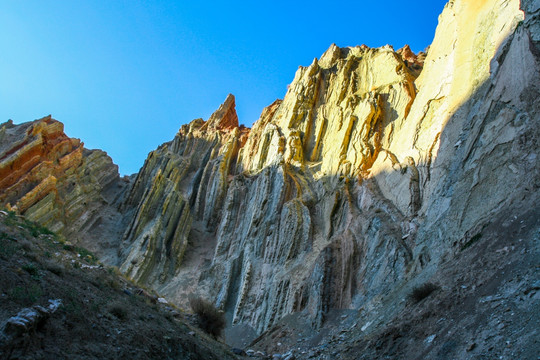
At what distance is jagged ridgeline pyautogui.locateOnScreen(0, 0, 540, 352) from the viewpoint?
16.4 metres

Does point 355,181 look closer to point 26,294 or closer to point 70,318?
point 70,318

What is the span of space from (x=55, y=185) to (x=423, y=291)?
41.7 metres

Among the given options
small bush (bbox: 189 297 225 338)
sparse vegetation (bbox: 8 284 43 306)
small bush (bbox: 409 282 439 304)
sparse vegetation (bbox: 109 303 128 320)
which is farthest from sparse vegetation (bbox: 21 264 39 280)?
small bush (bbox: 409 282 439 304)

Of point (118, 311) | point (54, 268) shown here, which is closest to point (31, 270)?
point (54, 268)

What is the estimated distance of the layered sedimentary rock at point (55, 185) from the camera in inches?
1539

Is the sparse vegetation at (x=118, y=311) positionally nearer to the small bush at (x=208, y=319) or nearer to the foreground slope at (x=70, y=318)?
the foreground slope at (x=70, y=318)

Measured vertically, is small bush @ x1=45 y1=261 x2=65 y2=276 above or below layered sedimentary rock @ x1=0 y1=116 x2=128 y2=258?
below

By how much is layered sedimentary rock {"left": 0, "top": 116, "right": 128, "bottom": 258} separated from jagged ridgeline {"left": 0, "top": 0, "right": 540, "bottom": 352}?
170 millimetres

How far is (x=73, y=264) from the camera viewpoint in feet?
46.0

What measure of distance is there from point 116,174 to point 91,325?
172ft

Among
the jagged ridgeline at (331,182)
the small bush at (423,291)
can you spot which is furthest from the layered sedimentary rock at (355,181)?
the small bush at (423,291)

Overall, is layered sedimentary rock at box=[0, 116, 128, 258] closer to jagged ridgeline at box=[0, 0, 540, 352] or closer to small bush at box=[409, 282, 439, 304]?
jagged ridgeline at box=[0, 0, 540, 352]

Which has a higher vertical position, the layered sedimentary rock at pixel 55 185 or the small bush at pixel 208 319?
the layered sedimentary rock at pixel 55 185

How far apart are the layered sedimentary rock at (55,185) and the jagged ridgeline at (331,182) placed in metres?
0.17
